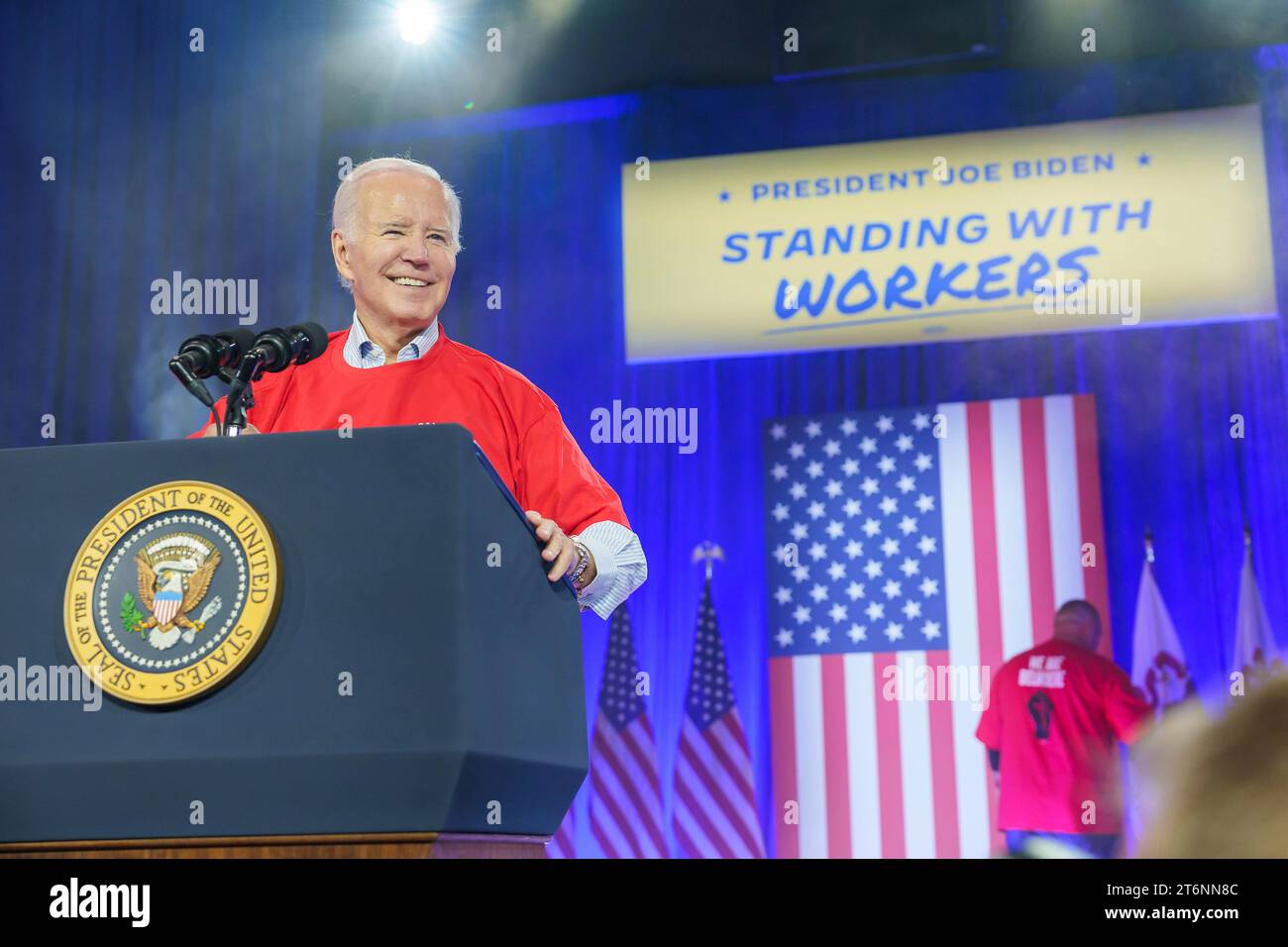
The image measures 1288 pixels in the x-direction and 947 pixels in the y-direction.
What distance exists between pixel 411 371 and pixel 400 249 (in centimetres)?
18

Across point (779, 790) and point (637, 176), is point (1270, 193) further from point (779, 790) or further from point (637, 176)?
point (779, 790)

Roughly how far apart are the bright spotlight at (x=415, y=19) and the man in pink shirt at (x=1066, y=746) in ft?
11.7

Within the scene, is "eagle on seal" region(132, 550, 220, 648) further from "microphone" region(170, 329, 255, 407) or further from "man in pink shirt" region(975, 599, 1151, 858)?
"man in pink shirt" region(975, 599, 1151, 858)

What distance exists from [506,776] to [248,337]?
0.64 metres

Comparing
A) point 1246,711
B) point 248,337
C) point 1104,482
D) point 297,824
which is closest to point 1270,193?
point 1104,482

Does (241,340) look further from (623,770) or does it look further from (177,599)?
(623,770)

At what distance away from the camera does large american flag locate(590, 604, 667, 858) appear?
5504mm

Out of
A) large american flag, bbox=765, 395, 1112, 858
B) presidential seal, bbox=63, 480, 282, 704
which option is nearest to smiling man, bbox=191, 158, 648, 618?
presidential seal, bbox=63, 480, 282, 704

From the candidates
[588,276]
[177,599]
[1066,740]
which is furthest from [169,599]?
[588,276]

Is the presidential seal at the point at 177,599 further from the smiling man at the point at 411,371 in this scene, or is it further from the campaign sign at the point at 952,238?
the campaign sign at the point at 952,238

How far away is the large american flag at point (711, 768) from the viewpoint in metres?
5.46
